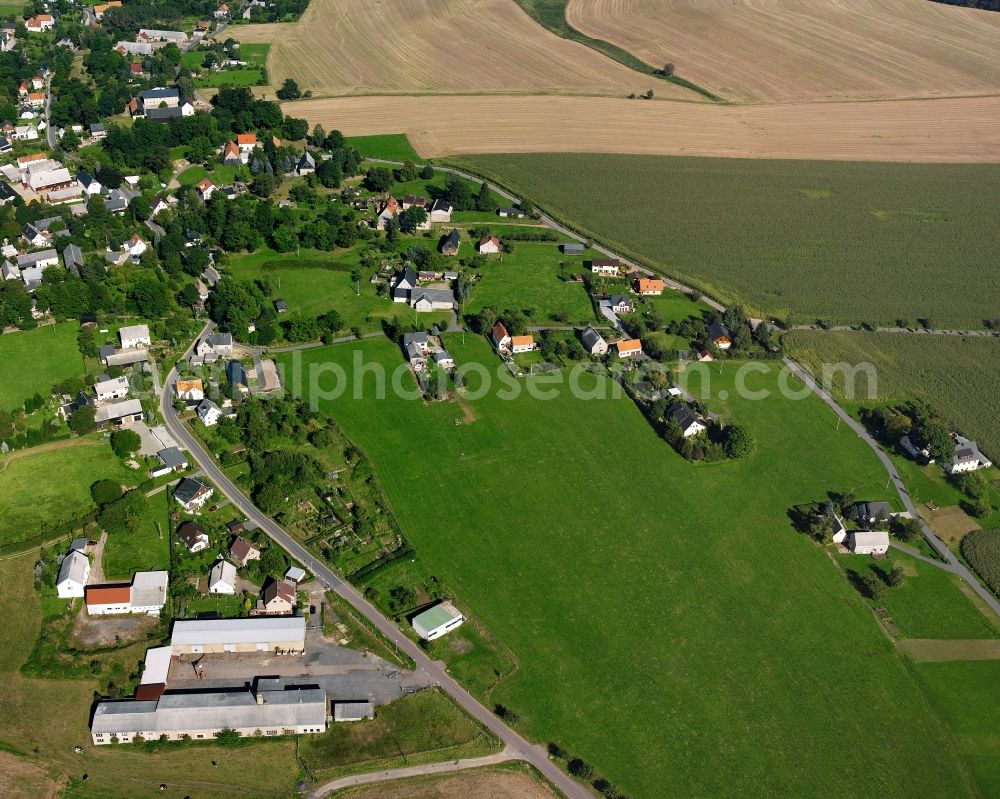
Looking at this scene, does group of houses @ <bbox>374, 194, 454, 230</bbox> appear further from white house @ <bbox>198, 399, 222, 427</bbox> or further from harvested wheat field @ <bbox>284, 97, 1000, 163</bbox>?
white house @ <bbox>198, 399, 222, 427</bbox>

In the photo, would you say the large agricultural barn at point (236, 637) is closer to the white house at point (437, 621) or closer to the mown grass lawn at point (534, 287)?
the white house at point (437, 621)

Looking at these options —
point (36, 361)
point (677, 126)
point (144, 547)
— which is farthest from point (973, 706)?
point (677, 126)

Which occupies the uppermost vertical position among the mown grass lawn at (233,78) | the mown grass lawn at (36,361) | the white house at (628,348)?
the mown grass lawn at (233,78)

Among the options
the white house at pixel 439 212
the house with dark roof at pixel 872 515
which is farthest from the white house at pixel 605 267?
the house with dark roof at pixel 872 515

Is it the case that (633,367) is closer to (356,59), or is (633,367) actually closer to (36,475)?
(36,475)

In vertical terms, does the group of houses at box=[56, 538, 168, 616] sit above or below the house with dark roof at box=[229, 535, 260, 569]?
below

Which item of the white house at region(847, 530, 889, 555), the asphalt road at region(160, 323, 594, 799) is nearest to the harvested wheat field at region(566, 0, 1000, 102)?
the white house at region(847, 530, 889, 555)
